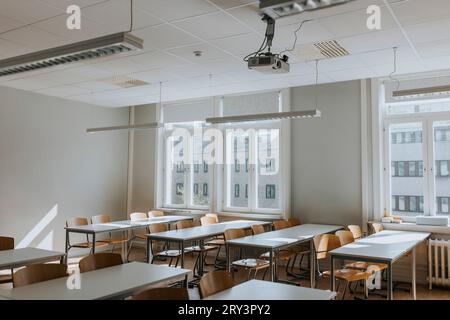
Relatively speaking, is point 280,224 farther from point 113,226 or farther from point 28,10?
point 28,10

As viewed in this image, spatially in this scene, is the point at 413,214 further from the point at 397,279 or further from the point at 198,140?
the point at 198,140

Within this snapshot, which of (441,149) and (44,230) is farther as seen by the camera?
(44,230)

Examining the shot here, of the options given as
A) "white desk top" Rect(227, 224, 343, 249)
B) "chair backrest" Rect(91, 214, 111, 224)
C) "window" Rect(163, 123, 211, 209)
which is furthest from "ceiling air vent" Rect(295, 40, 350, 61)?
"chair backrest" Rect(91, 214, 111, 224)

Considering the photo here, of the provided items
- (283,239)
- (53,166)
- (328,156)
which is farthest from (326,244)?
(53,166)

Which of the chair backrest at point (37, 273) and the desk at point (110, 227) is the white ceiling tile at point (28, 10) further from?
the desk at point (110, 227)

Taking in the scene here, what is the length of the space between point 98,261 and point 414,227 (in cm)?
443

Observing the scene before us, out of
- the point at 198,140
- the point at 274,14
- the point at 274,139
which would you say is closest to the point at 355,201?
the point at 274,139

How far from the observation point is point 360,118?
20.3 feet

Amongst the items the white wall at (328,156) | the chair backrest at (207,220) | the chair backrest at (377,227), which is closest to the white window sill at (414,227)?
the chair backrest at (377,227)

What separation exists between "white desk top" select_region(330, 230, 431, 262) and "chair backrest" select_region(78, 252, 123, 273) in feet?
6.92

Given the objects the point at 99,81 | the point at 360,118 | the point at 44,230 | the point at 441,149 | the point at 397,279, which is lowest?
the point at 397,279

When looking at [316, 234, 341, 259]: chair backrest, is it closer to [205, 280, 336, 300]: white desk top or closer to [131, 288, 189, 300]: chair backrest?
[205, 280, 336, 300]: white desk top
